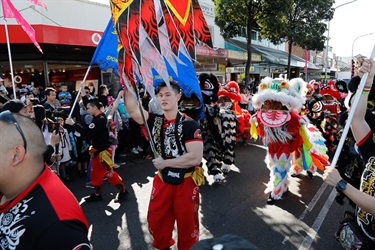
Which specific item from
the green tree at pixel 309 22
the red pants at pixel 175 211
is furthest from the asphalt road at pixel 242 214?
the green tree at pixel 309 22

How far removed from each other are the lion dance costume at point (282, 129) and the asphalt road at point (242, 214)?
470 mm

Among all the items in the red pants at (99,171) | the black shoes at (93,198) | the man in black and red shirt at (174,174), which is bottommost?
the black shoes at (93,198)

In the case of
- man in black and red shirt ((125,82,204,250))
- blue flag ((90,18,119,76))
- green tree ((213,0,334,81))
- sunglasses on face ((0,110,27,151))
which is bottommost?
man in black and red shirt ((125,82,204,250))

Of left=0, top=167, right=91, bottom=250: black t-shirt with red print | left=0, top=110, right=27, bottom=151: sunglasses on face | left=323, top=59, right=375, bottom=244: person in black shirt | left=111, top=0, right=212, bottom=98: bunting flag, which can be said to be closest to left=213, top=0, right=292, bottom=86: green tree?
left=111, top=0, right=212, bottom=98: bunting flag

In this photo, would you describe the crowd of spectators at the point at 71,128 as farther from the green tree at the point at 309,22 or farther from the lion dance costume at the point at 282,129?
the green tree at the point at 309,22

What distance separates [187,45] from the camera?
245 cm

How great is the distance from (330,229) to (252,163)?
3.20 metres

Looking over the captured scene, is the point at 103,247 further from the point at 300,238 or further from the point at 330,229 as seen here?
the point at 330,229

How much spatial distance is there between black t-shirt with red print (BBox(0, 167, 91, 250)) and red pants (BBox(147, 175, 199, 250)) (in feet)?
4.42

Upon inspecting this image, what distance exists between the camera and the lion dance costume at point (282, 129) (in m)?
4.42

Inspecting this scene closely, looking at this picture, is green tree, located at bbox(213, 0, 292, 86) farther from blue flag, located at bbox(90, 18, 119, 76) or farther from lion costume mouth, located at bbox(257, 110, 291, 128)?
blue flag, located at bbox(90, 18, 119, 76)

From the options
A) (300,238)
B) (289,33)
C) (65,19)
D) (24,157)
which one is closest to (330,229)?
(300,238)

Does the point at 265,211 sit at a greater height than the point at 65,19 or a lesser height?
lesser

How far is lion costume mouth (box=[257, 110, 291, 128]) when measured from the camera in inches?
171
